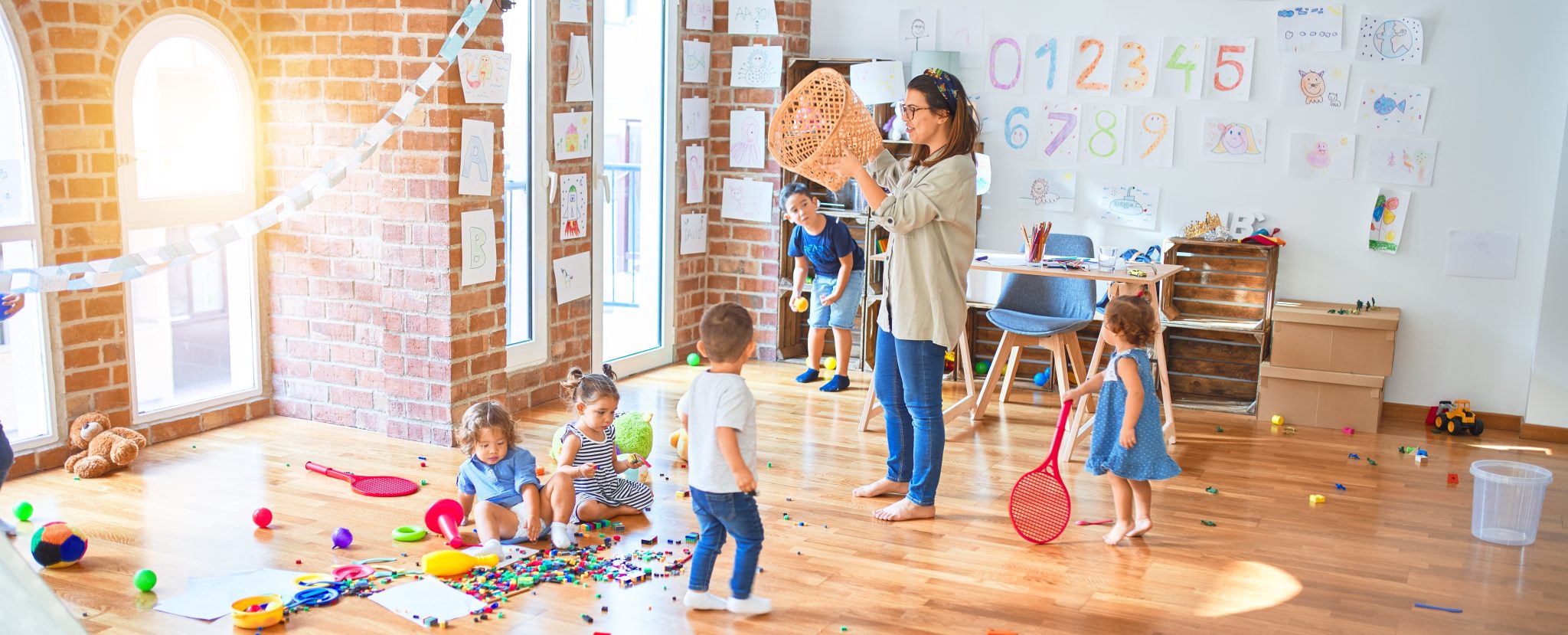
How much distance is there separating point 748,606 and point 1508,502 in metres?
2.34

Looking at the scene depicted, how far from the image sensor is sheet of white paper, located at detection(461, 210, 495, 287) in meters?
4.50

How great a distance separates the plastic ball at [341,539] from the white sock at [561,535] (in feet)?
1.78

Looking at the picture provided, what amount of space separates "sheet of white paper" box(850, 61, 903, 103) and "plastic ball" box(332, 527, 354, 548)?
131 inches

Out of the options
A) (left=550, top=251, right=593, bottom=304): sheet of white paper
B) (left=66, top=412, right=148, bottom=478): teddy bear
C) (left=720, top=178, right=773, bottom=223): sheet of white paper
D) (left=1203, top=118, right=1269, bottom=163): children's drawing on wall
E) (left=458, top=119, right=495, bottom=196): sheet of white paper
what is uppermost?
(left=1203, top=118, right=1269, bottom=163): children's drawing on wall

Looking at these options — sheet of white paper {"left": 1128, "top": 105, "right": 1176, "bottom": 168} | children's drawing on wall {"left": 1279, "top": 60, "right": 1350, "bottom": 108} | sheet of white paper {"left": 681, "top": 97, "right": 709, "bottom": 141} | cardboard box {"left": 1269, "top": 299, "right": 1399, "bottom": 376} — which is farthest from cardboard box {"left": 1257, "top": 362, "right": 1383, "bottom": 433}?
sheet of white paper {"left": 681, "top": 97, "right": 709, "bottom": 141}

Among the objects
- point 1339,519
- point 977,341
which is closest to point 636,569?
point 1339,519

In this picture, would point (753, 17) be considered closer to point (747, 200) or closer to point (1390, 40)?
point (747, 200)

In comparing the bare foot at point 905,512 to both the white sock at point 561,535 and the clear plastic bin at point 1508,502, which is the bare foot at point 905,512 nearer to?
the white sock at point 561,535

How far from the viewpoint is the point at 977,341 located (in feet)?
20.2

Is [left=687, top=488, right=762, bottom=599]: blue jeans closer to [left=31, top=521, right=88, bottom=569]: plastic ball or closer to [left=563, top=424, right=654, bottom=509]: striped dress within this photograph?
[left=563, top=424, right=654, bottom=509]: striped dress

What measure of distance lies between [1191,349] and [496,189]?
10.4 feet

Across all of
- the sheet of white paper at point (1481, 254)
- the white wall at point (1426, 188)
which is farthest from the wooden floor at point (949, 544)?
the sheet of white paper at point (1481, 254)

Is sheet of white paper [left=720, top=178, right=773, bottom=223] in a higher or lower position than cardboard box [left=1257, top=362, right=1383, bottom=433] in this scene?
higher

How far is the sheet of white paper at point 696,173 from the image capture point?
6148 mm
